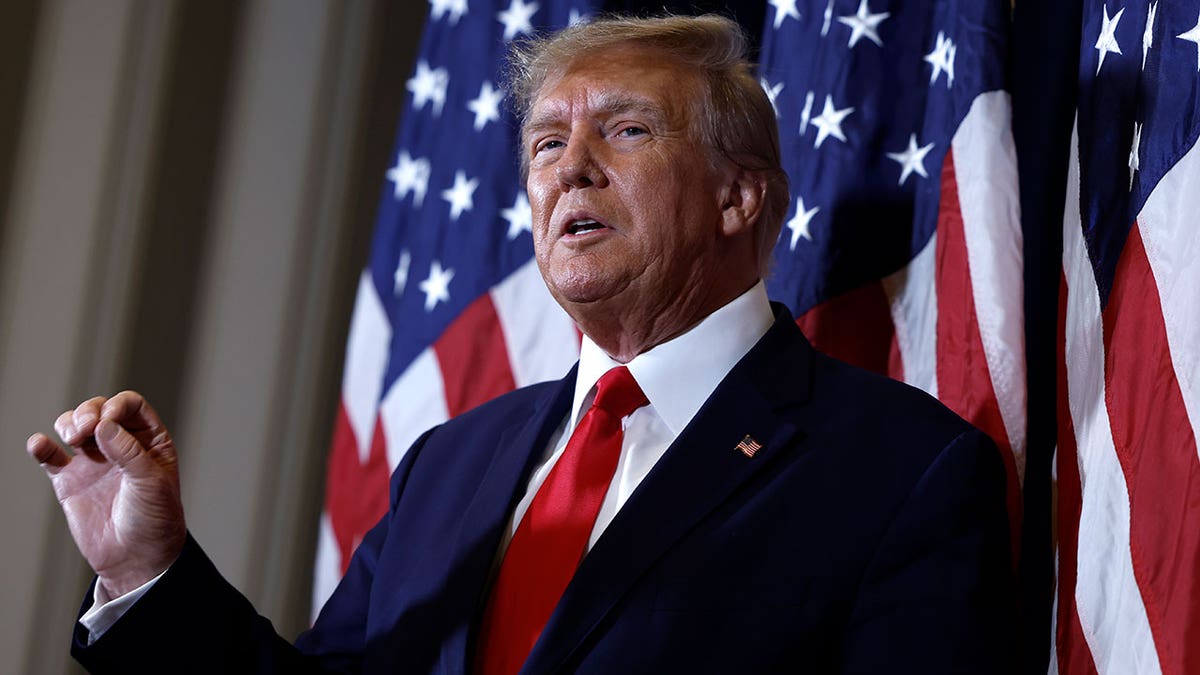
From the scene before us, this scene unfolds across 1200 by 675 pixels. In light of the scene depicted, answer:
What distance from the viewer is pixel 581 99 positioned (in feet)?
5.85

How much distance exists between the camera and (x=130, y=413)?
152 cm

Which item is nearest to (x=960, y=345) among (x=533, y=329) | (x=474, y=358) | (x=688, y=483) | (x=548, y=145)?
(x=688, y=483)

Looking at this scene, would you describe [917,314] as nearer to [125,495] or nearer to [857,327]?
[857,327]

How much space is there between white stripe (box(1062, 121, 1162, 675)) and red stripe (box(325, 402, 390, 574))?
53.5 inches

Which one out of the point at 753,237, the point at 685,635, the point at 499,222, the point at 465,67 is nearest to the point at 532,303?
the point at 499,222

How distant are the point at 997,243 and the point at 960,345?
15 centimetres

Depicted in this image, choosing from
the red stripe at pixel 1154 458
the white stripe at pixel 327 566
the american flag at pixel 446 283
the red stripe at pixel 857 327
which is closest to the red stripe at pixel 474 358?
the american flag at pixel 446 283

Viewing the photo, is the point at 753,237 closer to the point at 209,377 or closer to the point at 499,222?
the point at 499,222

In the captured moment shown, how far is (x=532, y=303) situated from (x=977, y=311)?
93cm

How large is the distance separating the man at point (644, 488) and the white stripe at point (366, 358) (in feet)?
2.53

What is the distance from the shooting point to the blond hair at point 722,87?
1.78 meters

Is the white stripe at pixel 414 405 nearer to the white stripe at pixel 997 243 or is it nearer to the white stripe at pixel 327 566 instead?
the white stripe at pixel 327 566

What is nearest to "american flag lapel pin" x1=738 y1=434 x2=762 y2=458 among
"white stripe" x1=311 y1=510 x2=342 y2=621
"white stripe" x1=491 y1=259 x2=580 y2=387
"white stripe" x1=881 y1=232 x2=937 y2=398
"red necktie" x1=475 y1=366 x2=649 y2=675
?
"red necktie" x1=475 y1=366 x2=649 y2=675

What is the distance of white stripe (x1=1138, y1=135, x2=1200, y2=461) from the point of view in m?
1.37
